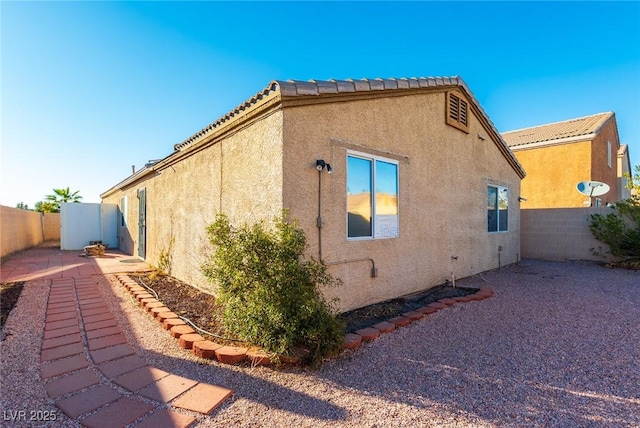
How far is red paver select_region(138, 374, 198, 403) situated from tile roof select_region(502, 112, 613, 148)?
23.8 metres

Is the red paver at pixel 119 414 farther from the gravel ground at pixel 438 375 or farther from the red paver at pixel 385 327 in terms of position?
the red paver at pixel 385 327

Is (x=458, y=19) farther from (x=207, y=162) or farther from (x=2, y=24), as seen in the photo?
(x=2, y=24)

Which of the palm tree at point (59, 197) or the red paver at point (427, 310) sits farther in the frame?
the palm tree at point (59, 197)

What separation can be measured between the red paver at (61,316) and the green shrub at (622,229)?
18.7m

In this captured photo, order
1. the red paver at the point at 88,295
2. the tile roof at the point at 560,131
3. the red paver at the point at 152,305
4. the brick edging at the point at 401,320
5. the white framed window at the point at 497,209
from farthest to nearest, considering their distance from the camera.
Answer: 1. the tile roof at the point at 560,131
2. the white framed window at the point at 497,209
3. the red paver at the point at 88,295
4. the red paver at the point at 152,305
5. the brick edging at the point at 401,320

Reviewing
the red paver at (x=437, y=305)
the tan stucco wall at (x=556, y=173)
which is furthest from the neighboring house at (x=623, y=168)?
the red paver at (x=437, y=305)

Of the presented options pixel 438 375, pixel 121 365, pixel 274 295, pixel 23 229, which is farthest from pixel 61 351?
pixel 23 229

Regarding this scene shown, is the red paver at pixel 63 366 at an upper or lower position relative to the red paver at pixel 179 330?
lower

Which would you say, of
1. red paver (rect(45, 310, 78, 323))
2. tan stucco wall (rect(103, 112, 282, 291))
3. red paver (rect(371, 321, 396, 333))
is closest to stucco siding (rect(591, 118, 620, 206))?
red paver (rect(371, 321, 396, 333))


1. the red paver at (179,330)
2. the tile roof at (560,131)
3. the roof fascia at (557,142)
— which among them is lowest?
the red paver at (179,330)

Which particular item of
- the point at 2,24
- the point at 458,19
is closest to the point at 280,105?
the point at 2,24

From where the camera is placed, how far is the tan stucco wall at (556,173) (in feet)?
62.7

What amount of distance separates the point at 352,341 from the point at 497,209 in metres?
10.2

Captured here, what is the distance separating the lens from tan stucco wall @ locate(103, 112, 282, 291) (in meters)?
5.64
